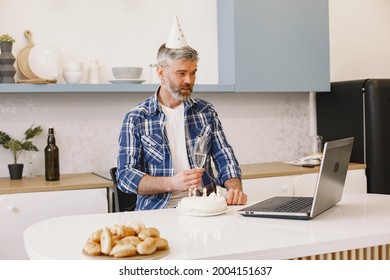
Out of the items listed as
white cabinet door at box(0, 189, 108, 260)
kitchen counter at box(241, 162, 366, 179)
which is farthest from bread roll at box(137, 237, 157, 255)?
kitchen counter at box(241, 162, 366, 179)

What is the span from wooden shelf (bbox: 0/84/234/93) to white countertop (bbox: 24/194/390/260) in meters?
1.46

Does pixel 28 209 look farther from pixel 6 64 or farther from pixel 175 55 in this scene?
pixel 175 55

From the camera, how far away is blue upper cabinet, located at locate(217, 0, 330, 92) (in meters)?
3.87

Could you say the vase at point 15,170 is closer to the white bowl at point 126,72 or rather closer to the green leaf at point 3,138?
the green leaf at point 3,138

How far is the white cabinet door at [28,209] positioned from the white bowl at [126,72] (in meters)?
0.80

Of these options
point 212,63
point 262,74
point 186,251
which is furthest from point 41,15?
point 186,251

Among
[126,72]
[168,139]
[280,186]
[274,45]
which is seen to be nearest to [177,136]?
[168,139]

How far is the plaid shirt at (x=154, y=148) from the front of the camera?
2609 mm

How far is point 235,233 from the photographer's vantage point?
1771 millimetres

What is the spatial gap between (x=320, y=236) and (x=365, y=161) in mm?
2439

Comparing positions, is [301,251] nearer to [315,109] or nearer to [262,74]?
[262,74]

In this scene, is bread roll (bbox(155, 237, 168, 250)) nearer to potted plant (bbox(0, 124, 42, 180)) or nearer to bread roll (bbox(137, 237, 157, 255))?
bread roll (bbox(137, 237, 157, 255))

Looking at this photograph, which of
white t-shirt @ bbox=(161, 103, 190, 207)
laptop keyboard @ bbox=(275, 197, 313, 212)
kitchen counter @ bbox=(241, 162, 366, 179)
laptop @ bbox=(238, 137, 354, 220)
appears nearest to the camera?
laptop @ bbox=(238, 137, 354, 220)

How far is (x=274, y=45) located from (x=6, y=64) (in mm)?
1717
